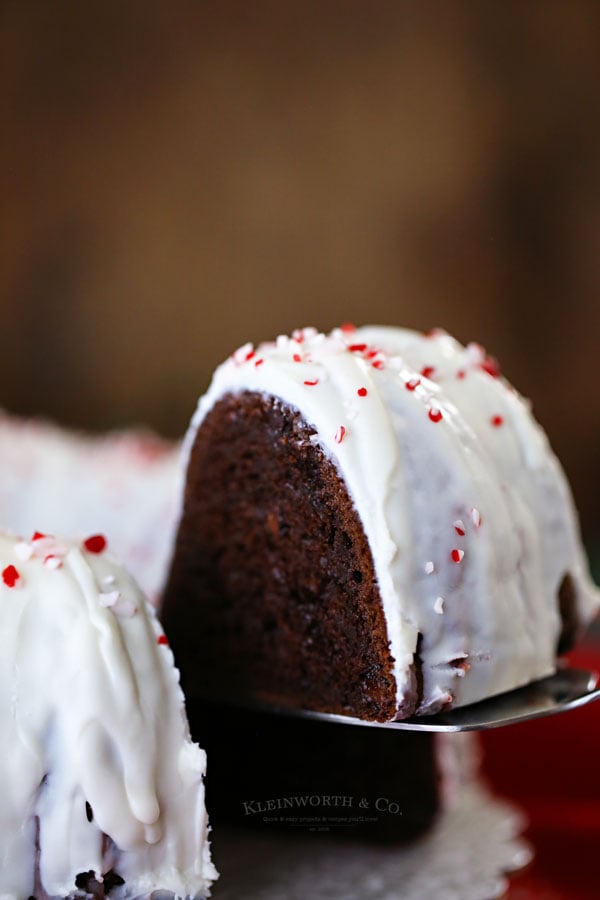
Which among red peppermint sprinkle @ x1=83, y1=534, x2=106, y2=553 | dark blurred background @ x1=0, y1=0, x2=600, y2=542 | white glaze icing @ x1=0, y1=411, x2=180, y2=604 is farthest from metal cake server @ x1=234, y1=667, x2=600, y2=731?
dark blurred background @ x1=0, y1=0, x2=600, y2=542

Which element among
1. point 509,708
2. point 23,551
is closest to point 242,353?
point 23,551

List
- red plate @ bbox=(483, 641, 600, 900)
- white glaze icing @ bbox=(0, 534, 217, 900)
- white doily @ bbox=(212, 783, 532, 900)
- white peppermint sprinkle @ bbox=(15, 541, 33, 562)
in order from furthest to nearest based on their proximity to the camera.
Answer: red plate @ bbox=(483, 641, 600, 900) → white doily @ bbox=(212, 783, 532, 900) → white peppermint sprinkle @ bbox=(15, 541, 33, 562) → white glaze icing @ bbox=(0, 534, 217, 900)

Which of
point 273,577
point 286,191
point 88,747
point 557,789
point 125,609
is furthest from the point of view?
point 286,191

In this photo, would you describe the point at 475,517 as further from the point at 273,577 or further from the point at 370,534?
the point at 273,577

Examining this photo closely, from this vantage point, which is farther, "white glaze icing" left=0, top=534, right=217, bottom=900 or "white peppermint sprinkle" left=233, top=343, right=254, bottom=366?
"white peppermint sprinkle" left=233, top=343, right=254, bottom=366

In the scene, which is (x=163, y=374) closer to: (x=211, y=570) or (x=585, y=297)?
(x=211, y=570)

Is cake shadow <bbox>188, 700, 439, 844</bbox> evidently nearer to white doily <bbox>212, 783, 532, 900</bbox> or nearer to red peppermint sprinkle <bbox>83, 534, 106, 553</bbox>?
white doily <bbox>212, 783, 532, 900</bbox>

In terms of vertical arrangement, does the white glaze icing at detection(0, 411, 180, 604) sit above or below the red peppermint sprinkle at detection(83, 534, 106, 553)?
below

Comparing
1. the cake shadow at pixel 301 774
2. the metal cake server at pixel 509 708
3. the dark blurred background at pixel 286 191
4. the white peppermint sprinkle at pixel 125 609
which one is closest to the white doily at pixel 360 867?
the cake shadow at pixel 301 774
